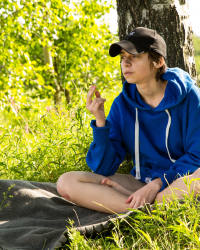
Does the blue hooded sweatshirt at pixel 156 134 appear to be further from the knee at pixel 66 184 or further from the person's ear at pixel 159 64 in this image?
the knee at pixel 66 184

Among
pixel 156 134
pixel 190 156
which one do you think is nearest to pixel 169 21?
pixel 156 134

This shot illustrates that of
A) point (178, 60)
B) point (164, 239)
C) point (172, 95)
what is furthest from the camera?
point (178, 60)

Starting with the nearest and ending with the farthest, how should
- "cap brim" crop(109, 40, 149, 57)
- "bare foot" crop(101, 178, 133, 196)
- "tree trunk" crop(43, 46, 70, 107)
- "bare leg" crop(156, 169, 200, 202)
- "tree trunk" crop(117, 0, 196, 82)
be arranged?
"bare leg" crop(156, 169, 200, 202), "cap brim" crop(109, 40, 149, 57), "bare foot" crop(101, 178, 133, 196), "tree trunk" crop(117, 0, 196, 82), "tree trunk" crop(43, 46, 70, 107)

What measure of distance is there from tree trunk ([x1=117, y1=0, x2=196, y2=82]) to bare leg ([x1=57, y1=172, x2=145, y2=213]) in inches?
57.5

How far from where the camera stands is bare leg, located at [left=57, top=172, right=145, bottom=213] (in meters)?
2.12

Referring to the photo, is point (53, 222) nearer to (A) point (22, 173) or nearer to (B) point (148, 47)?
(A) point (22, 173)

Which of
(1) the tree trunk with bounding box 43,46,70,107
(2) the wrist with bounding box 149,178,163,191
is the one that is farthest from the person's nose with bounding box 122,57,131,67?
(1) the tree trunk with bounding box 43,46,70,107

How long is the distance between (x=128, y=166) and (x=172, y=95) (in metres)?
1.22

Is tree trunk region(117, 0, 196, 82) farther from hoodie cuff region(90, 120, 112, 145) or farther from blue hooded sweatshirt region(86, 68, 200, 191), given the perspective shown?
hoodie cuff region(90, 120, 112, 145)

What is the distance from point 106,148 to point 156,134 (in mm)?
420

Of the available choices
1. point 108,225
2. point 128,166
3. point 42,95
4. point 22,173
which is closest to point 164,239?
point 108,225

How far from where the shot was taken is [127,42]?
213cm

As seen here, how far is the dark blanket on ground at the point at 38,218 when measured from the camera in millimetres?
1838

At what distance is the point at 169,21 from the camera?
2.94 meters
